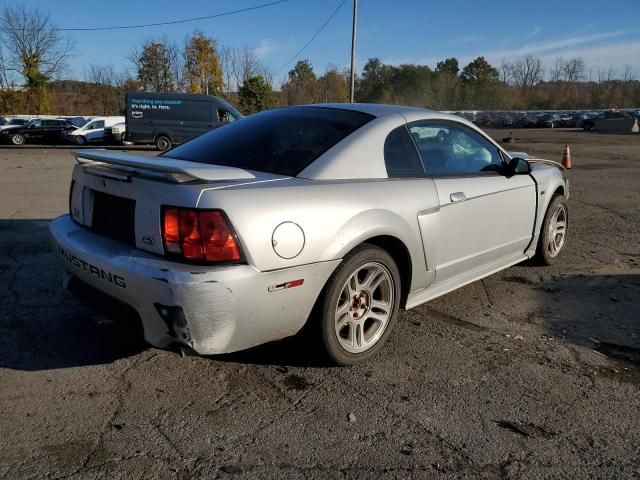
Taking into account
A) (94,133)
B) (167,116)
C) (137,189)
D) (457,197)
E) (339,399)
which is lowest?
(339,399)

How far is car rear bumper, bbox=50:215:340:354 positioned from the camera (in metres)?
2.43

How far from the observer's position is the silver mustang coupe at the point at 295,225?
97.7 inches

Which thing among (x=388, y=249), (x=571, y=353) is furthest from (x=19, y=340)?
(x=571, y=353)

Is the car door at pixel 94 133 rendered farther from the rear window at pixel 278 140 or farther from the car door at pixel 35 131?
the rear window at pixel 278 140

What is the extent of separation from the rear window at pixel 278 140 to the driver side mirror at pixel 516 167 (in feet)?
4.61

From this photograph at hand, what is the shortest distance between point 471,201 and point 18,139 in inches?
1098

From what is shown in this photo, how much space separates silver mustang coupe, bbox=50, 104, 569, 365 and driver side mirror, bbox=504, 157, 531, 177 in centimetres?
1

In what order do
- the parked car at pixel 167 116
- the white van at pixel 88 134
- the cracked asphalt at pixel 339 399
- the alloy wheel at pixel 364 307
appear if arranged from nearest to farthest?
the cracked asphalt at pixel 339 399, the alloy wheel at pixel 364 307, the parked car at pixel 167 116, the white van at pixel 88 134

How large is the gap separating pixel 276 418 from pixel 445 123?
2474mm

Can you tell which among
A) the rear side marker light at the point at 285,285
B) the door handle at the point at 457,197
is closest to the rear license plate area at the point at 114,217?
the rear side marker light at the point at 285,285

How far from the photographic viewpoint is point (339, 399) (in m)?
2.76

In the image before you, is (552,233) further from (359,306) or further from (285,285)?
(285,285)

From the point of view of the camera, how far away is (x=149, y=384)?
113 inches

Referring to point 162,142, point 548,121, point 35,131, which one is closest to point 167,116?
point 162,142
